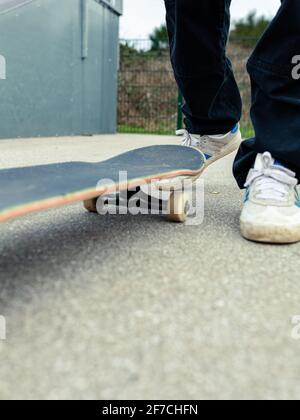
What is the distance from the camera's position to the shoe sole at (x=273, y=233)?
83 cm

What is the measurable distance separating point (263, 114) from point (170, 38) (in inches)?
20.9

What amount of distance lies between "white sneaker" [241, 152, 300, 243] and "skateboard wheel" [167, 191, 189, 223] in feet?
0.44

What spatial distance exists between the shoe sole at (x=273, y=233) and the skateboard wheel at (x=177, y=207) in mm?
163

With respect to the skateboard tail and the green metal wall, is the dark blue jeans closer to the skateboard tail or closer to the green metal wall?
the skateboard tail

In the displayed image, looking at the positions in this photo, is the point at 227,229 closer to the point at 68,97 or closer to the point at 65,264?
the point at 65,264

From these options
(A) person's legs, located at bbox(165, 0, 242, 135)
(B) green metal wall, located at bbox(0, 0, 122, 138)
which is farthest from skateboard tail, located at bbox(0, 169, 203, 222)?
(B) green metal wall, located at bbox(0, 0, 122, 138)

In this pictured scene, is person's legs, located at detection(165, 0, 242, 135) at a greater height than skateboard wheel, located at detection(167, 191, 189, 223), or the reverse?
person's legs, located at detection(165, 0, 242, 135)

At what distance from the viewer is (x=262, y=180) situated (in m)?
0.92

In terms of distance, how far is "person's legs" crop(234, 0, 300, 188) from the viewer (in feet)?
2.87

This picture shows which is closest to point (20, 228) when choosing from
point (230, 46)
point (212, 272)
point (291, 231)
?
point (212, 272)

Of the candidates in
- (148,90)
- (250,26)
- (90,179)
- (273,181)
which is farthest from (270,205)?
(250,26)

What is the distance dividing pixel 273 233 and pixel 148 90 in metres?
5.55

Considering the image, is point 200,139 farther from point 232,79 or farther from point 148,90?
point 148,90
